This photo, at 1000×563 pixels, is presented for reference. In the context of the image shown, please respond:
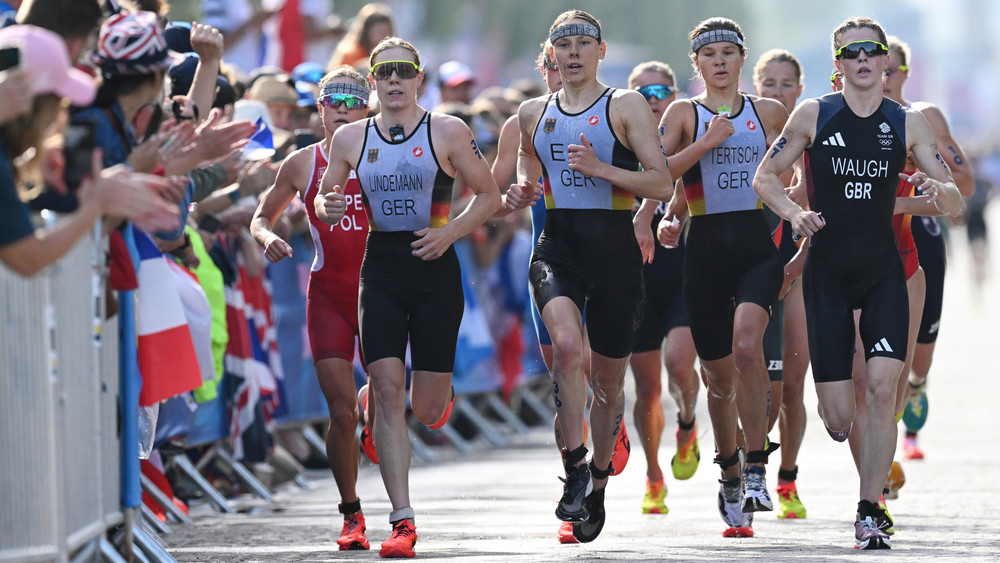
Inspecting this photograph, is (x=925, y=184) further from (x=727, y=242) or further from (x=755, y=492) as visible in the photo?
(x=755, y=492)

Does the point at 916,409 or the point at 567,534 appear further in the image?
the point at 916,409

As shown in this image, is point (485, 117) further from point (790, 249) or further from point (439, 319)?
point (439, 319)

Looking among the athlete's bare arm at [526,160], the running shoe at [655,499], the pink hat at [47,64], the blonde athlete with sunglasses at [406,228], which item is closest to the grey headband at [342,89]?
the blonde athlete with sunglasses at [406,228]

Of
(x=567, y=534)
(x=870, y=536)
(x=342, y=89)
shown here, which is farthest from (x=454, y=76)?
(x=870, y=536)

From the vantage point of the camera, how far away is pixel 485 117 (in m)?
15.1

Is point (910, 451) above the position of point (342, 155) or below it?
below

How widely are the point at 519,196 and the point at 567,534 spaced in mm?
1773

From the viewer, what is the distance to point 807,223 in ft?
26.6

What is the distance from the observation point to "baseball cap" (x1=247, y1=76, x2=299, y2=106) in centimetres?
1195

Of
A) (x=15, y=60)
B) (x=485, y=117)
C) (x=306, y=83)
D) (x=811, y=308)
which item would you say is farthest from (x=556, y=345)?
(x=485, y=117)

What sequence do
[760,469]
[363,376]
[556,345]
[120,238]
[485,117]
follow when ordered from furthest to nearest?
[485,117] < [363,376] < [760,469] < [556,345] < [120,238]

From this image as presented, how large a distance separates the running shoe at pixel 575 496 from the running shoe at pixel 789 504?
2.06 metres

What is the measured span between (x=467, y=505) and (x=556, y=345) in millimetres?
2677

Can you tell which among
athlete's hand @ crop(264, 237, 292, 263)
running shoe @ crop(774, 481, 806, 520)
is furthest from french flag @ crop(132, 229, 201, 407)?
running shoe @ crop(774, 481, 806, 520)
